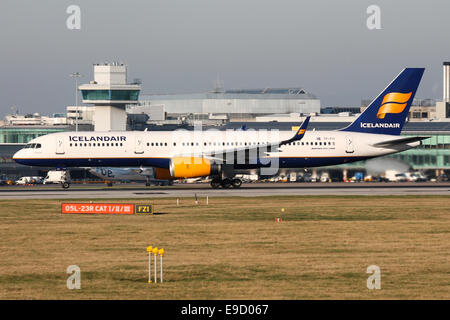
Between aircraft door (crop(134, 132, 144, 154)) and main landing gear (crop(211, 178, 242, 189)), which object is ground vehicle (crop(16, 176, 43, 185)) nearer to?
aircraft door (crop(134, 132, 144, 154))

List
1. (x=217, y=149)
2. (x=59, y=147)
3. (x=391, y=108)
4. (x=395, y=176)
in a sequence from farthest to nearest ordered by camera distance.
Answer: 1. (x=395, y=176)
2. (x=391, y=108)
3. (x=217, y=149)
4. (x=59, y=147)

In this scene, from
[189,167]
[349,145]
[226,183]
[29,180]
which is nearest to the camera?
[189,167]

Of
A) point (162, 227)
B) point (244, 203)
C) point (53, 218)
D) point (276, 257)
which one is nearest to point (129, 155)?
point (244, 203)

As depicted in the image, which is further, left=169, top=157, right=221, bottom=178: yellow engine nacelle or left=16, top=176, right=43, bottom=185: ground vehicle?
left=16, top=176, right=43, bottom=185: ground vehicle

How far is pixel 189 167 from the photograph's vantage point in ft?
207

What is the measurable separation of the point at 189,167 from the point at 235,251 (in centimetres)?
3368

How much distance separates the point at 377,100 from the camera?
70688 millimetres

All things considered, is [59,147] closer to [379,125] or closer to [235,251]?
[379,125]

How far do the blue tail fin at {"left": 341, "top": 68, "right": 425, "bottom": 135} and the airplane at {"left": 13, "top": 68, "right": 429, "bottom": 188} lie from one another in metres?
0.34

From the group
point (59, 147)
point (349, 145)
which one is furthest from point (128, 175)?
point (349, 145)

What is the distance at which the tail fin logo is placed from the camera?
70375 millimetres

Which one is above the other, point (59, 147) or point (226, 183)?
point (59, 147)

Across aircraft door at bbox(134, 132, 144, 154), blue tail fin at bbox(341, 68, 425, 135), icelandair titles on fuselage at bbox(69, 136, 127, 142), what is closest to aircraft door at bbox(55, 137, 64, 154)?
icelandair titles on fuselage at bbox(69, 136, 127, 142)
